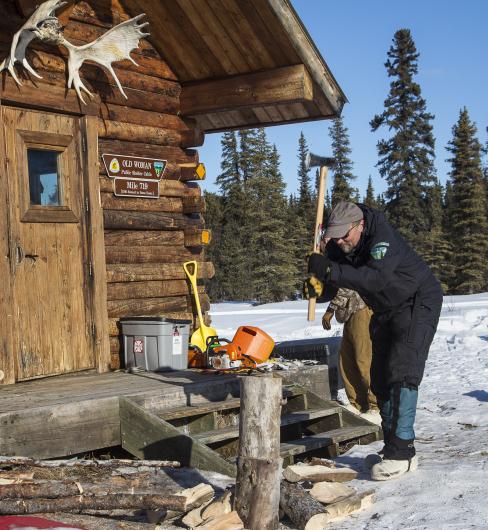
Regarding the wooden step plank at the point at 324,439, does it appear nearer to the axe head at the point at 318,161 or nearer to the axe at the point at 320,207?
the axe at the point at 320,207

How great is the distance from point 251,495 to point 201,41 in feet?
17.3

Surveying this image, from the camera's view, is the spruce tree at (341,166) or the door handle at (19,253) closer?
the door handle at (19,253)

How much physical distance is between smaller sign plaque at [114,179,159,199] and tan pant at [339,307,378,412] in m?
2.52

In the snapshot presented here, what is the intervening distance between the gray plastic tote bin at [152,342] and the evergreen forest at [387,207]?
88.8 ft

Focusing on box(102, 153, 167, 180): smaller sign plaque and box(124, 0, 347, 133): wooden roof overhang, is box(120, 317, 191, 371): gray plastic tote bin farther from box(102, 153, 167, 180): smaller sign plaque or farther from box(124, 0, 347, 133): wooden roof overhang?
box(124, 0, 347, 133): wooden roof overhang

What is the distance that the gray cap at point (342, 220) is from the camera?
5297mm

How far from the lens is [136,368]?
25.1 feet

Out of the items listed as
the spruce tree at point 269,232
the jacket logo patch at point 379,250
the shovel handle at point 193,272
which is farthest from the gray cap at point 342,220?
the spruce tree at point 269,232

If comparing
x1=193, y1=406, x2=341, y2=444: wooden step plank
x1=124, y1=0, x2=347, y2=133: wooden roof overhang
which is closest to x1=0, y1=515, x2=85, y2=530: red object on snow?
x1=193, y1=406, x2=341, y2=444: wooden step plank

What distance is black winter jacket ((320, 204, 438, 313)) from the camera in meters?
5.14

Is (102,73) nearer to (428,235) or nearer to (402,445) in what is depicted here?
(402,445)

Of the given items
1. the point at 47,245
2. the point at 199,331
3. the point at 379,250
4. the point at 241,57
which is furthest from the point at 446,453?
the point at 241,57

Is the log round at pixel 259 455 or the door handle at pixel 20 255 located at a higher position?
the door handle at pixel 20 255

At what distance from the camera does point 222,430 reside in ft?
20.2
